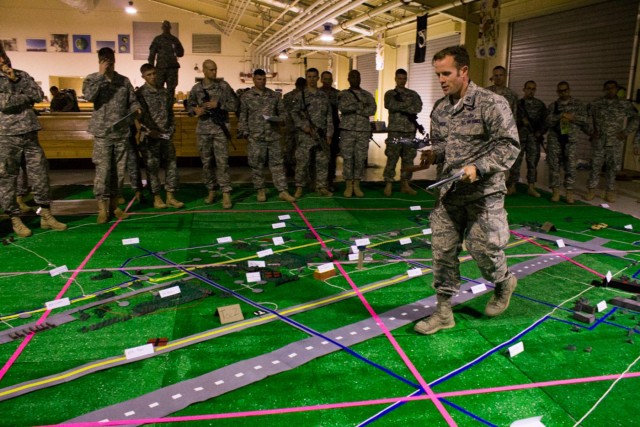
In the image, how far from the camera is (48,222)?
6242 millimetres

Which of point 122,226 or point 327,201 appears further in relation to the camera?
point 327,201

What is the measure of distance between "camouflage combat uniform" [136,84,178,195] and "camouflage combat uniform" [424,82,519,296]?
4.49 m

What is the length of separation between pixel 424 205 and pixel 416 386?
5.09 metres

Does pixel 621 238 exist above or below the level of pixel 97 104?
below

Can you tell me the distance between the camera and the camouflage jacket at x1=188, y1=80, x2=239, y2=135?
23.6ft

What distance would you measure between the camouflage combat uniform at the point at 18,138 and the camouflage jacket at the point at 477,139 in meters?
4.47

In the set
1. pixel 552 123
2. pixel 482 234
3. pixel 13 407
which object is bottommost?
pixel 13 407

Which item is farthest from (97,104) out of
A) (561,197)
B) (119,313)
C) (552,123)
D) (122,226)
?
(561,197)

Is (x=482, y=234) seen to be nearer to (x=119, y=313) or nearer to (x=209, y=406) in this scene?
(x=209, y=406)

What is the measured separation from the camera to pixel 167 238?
6012mm

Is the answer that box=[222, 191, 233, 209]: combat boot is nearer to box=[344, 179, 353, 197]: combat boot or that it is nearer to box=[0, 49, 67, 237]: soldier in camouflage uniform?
box=[344, 179, 353, 197]: combat boot

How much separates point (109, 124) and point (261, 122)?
2.01 m

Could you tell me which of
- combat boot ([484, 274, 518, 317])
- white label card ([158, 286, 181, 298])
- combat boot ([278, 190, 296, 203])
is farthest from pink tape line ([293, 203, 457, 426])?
combat boot ([278, 190, 296, 203])

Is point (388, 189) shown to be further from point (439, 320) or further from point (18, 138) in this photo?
point (18, 138)
